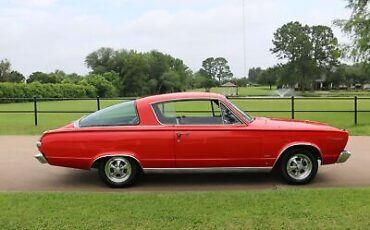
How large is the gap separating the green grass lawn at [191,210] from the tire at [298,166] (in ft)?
2.98

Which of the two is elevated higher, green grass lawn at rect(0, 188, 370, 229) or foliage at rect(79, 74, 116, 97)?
foliage at rect(79, 74, 116, 97)

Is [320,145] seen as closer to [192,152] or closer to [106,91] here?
[192,152]

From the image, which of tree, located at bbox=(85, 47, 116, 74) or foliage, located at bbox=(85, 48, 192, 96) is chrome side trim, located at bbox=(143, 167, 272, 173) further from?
tree, located at bbox=(85, 47, 116, 74)

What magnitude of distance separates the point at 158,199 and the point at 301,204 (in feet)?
5.53

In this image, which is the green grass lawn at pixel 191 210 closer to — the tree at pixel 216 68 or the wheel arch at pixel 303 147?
the wheel arch at pixel 303 147

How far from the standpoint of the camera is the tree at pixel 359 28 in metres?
26.4

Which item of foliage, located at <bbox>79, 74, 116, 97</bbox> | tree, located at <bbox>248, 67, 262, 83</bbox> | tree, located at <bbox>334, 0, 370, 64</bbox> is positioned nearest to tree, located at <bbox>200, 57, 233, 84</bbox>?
tree, located at <bbox>248, 67, 262, 83</bbox>

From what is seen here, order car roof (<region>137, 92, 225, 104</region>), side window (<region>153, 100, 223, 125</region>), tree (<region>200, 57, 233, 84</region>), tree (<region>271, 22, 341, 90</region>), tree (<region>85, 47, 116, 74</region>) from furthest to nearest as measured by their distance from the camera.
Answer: tree (<region>200, 57, 233, 84</region>) → tree (<region>85, 47, 116, 74</region>) → tree (<region>271, 22, 341, 90</region>) → car roof (<region>137, 92, 225, 104</region>) → side window (<region>153, 100, 223, 125</region>)

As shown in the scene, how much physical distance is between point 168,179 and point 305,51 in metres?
108

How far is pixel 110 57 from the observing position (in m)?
127

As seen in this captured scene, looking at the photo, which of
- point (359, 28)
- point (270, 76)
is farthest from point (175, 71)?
point (359, 28)

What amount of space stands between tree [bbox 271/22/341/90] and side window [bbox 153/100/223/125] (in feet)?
344

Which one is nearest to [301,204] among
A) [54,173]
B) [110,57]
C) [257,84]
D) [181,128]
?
[181,128]

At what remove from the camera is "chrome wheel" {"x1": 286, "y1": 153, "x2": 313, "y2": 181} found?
23.7ft
